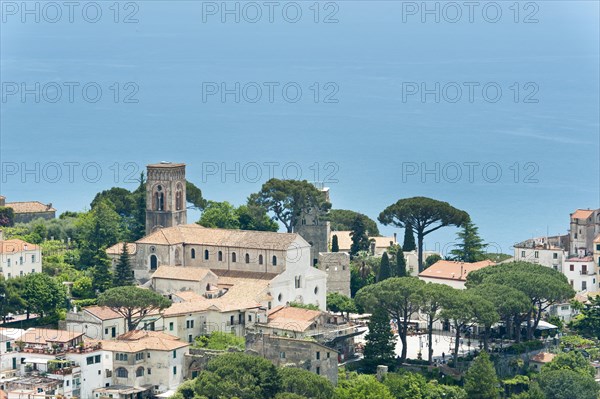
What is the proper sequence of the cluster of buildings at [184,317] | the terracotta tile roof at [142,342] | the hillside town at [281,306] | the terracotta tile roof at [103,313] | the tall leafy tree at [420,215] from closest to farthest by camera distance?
the cluster of buildings at [184,317], the hillside town at [281,306], the terracotta tile roof at [142,342], the terracotta tile roof at [103,313], the tall leafy tree at [420,215]

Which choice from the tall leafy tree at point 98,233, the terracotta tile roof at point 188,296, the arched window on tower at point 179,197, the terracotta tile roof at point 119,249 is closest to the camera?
the terracotta tile roof at point 188,296

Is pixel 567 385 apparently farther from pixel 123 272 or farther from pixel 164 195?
pixel 164 195

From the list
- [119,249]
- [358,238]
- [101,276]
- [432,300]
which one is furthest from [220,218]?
[432,300]

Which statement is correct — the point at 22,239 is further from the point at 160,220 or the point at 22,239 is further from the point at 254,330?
the point at 254,330

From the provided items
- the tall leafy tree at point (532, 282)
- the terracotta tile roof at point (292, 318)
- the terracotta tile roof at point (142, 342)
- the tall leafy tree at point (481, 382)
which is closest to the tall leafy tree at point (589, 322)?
the tall leafy tree at point (532, 282)

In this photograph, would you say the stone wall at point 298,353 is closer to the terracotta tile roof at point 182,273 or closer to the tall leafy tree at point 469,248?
the terracotta tile roof at point 182,273

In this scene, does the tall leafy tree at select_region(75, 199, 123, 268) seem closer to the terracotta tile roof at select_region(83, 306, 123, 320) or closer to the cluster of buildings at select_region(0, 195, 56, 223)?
the terracotta tile roof at select_region(83, 306, 123, 320)

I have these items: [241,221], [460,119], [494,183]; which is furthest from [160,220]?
[460,119]
